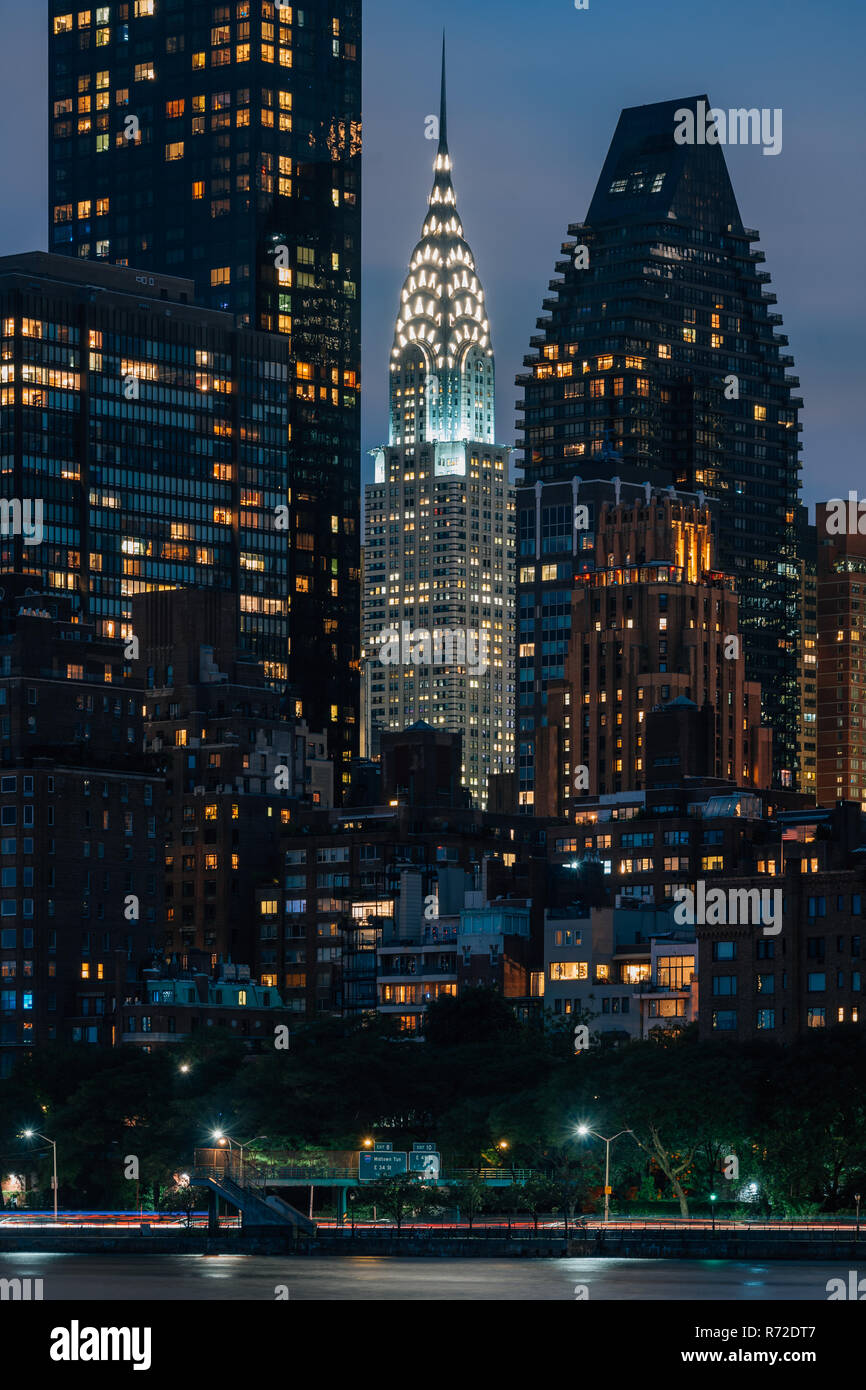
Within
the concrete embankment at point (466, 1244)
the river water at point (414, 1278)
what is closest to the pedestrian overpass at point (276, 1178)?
the concrete embankment at point (466, 1244)

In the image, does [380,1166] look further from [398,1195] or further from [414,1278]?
[414,1278]

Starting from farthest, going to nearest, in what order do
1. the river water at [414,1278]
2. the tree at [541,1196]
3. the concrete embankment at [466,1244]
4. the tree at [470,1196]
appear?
the tree at [470,1196], the tree at [541,1196], the concrete embankment at [466,1244], the river water at [414,1278]

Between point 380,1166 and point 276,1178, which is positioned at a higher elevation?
point 380,1166

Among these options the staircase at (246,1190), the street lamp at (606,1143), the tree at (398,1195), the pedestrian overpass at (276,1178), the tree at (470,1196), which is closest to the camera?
the staircase at (246,1190)

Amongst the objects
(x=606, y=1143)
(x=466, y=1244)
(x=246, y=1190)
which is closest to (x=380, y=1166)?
(x=246, y=1190)

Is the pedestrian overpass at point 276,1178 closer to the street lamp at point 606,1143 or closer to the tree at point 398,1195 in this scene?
the tree at point 398,1195
